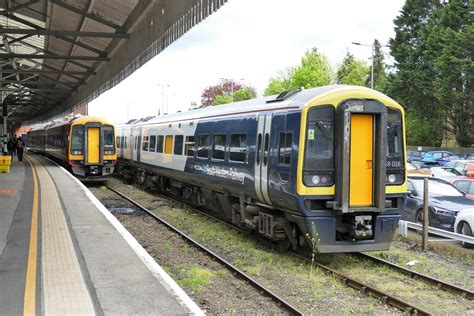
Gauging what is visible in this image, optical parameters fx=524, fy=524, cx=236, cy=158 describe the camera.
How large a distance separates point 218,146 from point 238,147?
1437mm

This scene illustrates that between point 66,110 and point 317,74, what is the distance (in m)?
23.8

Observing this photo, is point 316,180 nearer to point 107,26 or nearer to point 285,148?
point 285,148

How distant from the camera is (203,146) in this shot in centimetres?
1403

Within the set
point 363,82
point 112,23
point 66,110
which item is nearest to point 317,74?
point 363,82

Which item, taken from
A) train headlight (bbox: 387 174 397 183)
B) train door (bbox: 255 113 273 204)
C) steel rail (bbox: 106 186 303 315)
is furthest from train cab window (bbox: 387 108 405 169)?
steel rail (bbox: 106 186 303 315)

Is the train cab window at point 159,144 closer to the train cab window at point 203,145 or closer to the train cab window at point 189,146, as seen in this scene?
the train cab window at point 189,146

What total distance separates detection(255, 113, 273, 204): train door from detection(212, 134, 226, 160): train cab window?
81.6 inches

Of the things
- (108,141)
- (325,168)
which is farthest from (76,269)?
(108,141)

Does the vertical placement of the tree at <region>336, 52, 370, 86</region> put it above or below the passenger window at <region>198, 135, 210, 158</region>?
above

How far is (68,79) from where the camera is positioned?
33.0 metres

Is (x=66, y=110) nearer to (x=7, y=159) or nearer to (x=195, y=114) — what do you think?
(x=7, y=159)

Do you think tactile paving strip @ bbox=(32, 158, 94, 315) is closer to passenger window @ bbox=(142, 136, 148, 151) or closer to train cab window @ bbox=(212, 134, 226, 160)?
train cab window @ bbox=(212, 134, 226, 160)

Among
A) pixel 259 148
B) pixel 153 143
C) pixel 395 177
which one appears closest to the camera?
pixel 395 177

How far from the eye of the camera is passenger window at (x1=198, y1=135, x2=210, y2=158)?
13709 millimetres
